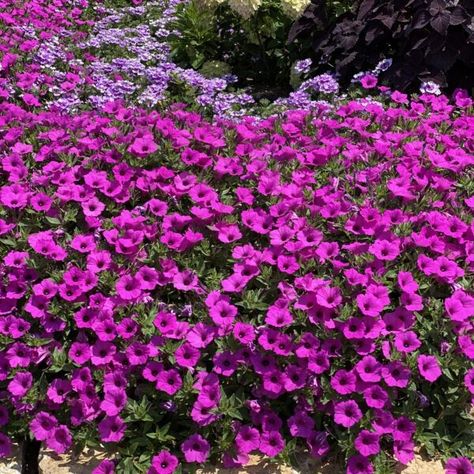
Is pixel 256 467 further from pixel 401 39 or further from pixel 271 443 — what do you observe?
pixel 401 39

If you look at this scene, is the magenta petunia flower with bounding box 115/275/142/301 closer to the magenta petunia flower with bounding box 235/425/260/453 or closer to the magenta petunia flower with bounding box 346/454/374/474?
the magenta petunia flower with bounding box 235/425/260/453

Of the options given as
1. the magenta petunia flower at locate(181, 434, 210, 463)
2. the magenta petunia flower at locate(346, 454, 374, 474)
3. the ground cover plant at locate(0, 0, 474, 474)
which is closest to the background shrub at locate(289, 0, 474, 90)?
the ground cover plant at locate(0, 0, 474, 474)

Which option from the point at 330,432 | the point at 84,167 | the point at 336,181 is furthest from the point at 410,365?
the point at 84,167

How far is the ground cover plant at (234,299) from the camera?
2764 millimetres

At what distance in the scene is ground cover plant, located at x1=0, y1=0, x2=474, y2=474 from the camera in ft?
9.07

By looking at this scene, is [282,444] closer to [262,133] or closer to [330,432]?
[330,432]

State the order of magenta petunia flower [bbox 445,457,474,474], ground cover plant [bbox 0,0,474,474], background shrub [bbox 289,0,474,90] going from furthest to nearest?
background shrub [bbox 289,0,474,90]
ground cover plant [bbox 0,0,474,474]
magenta petunia flower [bbox 445,457,474,474]

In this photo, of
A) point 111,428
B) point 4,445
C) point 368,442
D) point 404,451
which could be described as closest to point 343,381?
point 368,442

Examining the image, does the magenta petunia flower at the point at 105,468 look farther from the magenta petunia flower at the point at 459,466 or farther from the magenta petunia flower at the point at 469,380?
the magenta petunia flower at the point at 469,380

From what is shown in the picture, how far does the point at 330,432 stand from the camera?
9.16 feet

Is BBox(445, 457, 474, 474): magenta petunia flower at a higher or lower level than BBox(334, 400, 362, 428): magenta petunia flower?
lower

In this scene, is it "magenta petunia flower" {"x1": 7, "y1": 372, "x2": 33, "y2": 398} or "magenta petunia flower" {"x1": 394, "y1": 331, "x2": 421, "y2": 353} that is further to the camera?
"magenta petunia flower" {"x1": 7, "y1": 372, "x2": 33, "y2": 398}

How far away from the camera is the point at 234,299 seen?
3.11 m

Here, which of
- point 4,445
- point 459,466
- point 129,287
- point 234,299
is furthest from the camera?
point 234,299
